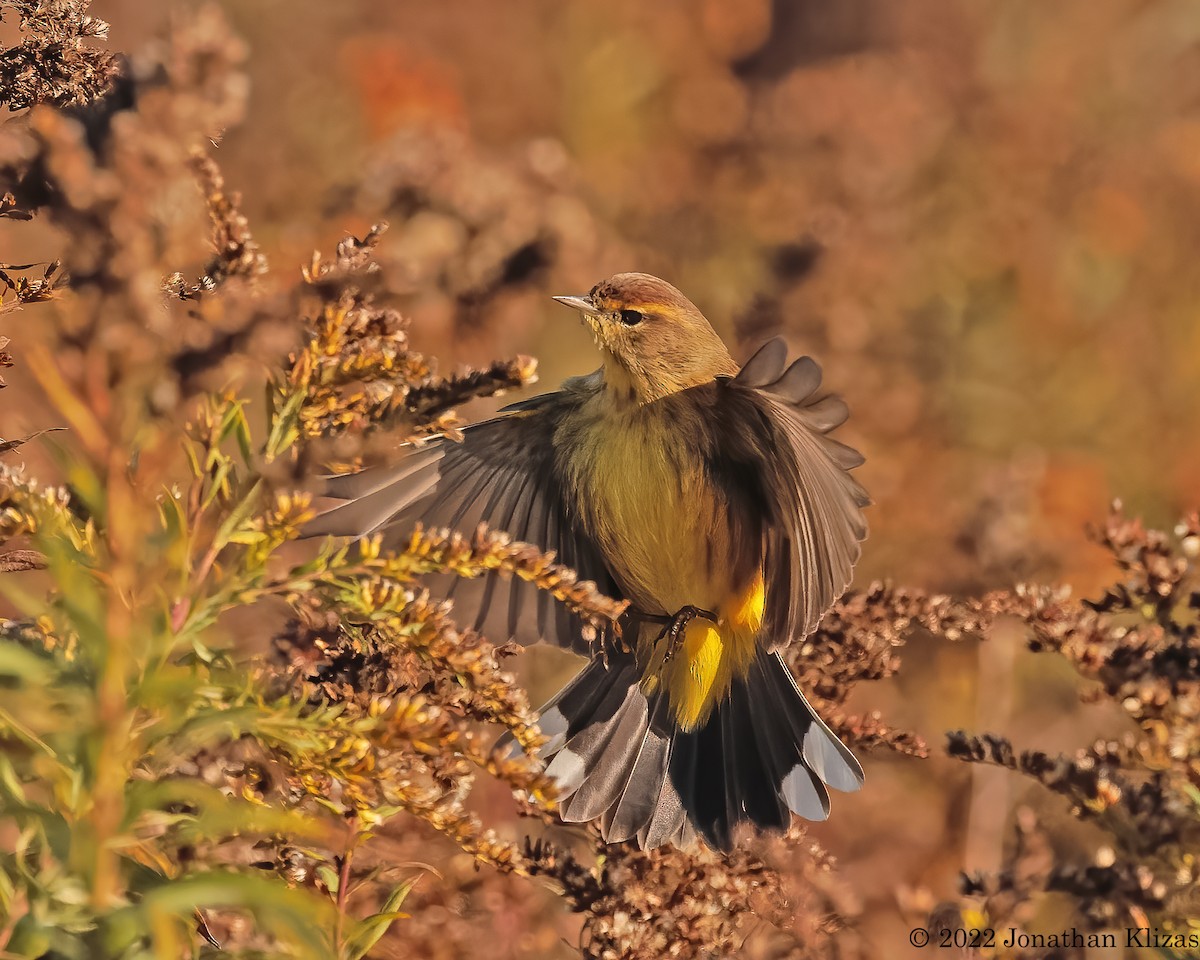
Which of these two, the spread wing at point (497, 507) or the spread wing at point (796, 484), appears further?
the spread wing at point (497, 507)

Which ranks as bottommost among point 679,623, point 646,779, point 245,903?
point 245,903

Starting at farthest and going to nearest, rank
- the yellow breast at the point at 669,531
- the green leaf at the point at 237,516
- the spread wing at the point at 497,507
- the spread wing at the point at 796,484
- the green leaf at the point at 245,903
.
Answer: the yellow breast at the point at 669,531 < the spread wing at the point at 497,507 < the spread wing at the point at 796,484 < the green leaf at the point at 237,516 < the green leaf at the point at 245,903

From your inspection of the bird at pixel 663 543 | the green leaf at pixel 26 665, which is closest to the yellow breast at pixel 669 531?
the bird at pixel 663 543

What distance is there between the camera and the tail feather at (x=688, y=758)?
2.21 m

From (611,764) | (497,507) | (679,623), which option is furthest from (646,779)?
(497,507)

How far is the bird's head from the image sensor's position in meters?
2.71

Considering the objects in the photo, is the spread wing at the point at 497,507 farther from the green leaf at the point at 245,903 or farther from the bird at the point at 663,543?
the green leaf at the point at 245,903

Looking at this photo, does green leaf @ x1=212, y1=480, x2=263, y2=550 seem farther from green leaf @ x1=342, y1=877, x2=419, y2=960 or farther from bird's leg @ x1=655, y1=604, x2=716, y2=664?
bird's leg @ x1=655, y1=604, x2=716, y2=664

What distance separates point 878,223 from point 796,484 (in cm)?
159

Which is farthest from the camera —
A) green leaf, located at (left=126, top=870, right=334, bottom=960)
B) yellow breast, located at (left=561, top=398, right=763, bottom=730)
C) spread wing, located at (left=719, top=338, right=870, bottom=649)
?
yellow breast, located at (left=561, top=398, right=763, bottom=730)

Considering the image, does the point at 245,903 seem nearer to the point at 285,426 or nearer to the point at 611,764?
the point at 285,426

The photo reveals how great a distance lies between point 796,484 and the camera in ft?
7.80

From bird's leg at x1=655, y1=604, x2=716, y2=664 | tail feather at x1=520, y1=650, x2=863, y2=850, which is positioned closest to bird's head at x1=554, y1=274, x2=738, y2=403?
bird's leg at x1=655, y1=604, x2=716, y2=664

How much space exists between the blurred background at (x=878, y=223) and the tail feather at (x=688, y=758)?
23cm
